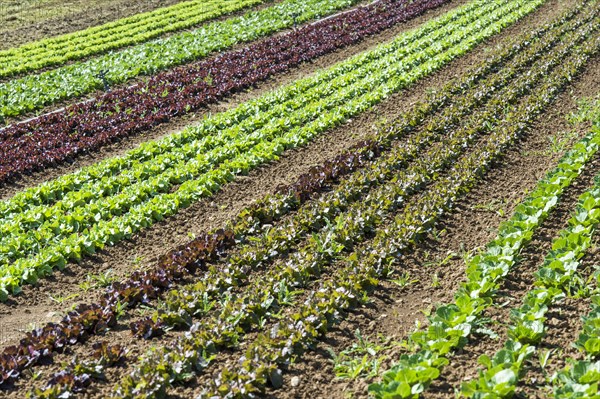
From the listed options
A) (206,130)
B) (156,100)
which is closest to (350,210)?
(206,130)

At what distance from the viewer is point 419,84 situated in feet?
50.8

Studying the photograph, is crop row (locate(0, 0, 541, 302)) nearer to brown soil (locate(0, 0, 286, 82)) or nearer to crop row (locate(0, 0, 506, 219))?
crop row (locate(0, 0, 506, 219))

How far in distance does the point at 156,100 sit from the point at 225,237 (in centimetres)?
726

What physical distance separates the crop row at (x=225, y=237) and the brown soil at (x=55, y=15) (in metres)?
15.3

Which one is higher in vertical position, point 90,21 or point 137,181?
point 90,21

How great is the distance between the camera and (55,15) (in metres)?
26.5

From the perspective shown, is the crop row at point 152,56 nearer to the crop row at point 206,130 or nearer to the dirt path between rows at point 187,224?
the dirt path between rows at point 187,224

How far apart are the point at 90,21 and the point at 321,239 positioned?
19968 millimetres

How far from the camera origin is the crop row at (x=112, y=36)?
1967cm

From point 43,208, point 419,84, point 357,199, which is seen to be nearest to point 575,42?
point 419,84

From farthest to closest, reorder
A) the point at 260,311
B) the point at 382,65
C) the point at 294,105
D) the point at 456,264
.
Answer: the point at 382,65 → the point at 294,105 → the point at 456,264 → the point at 260,311

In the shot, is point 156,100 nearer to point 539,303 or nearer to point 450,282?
point 450,282

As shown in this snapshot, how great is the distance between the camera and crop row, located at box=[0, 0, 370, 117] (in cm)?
1636

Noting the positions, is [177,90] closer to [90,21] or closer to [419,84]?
[419,84]
